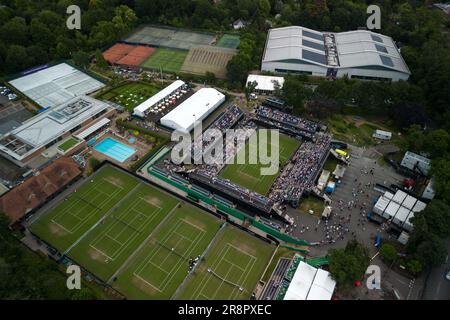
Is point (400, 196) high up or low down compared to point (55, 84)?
up

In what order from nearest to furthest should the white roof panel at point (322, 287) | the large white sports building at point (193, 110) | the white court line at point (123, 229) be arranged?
the white roof panel at point (322, 287), the white court line at point (123, 229), the large white sports building at point (193, 110)

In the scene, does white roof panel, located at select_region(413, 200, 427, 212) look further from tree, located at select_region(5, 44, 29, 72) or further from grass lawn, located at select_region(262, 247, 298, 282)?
tree, located at select_region(5, 44, 29, 72)

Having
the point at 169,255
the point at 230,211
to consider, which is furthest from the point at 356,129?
the point at 169,255

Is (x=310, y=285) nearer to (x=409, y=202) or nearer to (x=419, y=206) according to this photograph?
(x=409, y=202)

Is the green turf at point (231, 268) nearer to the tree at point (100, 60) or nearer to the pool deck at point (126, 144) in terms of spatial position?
the pool deck at point (126, 144)

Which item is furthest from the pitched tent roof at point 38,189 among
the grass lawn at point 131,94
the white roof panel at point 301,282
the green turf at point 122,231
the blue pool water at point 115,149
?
the white roof panel at point 301,282

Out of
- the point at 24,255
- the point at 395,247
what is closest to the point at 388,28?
the point at 395,247
